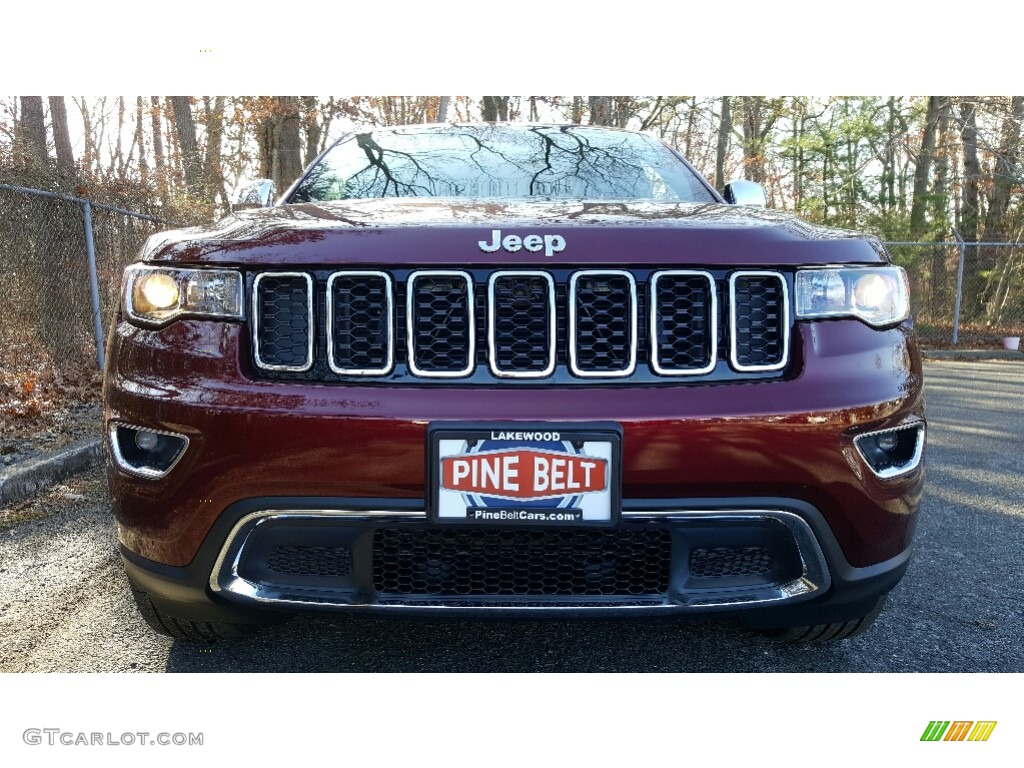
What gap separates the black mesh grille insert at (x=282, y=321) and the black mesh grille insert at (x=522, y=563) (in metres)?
0.45

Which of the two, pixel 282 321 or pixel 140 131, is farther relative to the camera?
pixel 140 131

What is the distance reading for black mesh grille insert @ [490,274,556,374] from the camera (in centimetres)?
164

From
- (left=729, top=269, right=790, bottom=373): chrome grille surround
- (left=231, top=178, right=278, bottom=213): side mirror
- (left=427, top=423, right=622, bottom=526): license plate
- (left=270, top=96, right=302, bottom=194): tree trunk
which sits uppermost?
(left=270, top=96, right=302, bottom=194): tree trunk

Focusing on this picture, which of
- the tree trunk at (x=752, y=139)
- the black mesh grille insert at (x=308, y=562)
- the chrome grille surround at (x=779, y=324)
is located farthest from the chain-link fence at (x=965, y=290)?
the black mesh grille insert at (x=308, y=562)

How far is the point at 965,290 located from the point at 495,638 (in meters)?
13.9

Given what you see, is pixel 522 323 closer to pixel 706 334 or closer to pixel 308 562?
pixel 706 334

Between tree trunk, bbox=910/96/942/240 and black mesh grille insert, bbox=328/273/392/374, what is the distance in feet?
54.8

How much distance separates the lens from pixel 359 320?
166cm

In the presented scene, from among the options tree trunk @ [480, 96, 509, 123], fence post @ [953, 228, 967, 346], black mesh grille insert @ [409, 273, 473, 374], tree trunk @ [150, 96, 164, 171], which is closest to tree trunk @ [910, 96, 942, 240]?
fence post @ [953, 228, 967, 346]

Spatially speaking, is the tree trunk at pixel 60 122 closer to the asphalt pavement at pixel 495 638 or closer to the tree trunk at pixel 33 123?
the tree trunk at pixel 33 123

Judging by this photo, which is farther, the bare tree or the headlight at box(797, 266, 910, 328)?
the bare tree

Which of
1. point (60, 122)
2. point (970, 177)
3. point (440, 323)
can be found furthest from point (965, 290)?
point (60, 122)

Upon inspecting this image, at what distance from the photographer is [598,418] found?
5.10ft
